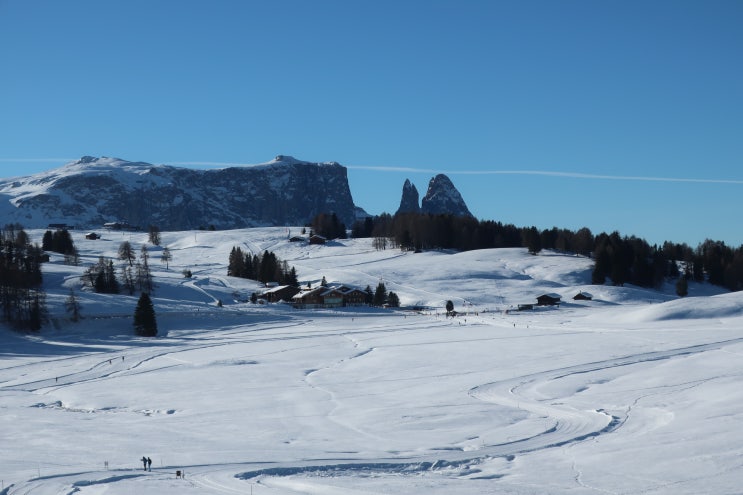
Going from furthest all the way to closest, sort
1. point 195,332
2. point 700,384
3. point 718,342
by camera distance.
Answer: point 195,332, point 718,342, point 700,384

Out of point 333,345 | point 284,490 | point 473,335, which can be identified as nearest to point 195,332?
point 333,345

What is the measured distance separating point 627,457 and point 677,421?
617cm

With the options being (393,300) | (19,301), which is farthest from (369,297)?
(19,301)

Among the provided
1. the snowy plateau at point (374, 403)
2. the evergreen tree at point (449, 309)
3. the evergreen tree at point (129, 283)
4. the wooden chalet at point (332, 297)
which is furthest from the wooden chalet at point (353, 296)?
the evergreen tree at point (129, 283)

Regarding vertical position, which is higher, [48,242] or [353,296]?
[48,242]

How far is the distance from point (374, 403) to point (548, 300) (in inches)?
2941

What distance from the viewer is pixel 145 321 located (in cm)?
7625

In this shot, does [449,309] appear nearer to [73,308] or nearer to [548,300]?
[548,300]

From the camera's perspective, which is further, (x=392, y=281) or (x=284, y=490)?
(x=392, y=281)

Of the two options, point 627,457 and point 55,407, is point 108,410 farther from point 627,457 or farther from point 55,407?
point 627,457

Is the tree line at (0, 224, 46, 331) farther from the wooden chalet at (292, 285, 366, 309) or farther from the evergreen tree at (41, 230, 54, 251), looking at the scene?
the evergreen tree at (41, 230, 54, 251)

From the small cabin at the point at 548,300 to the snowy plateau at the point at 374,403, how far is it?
1896 cm

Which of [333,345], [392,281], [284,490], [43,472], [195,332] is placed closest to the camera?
[284,490]

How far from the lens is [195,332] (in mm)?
79062
